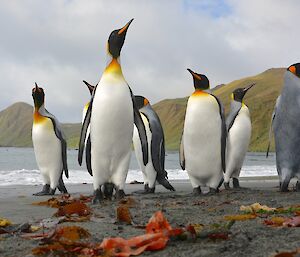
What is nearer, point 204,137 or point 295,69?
point 204,137

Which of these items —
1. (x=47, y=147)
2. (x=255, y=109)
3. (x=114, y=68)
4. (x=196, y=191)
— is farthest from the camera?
(x=255, y=109)

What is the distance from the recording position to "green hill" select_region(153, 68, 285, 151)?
10368cm

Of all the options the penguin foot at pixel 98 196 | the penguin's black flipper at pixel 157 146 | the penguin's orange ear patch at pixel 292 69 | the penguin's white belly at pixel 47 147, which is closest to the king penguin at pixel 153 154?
the penguin's black flipper at pixel 157 146

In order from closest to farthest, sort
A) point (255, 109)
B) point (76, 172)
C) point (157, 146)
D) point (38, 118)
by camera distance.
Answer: point (157, 146), point (38, 118), point (76, 172), point (255, 109)

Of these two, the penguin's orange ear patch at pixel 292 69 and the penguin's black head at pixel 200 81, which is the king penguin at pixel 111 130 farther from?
the penguin's orange ear patch at pixel 292 69

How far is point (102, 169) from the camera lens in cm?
608

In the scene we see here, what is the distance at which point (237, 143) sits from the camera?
938cm

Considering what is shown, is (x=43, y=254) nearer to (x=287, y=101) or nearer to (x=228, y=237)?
(x=228, y=237)

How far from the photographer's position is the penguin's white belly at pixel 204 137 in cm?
739

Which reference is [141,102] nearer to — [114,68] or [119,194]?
[114,68]

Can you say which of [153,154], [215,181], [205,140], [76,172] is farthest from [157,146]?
[76,172]

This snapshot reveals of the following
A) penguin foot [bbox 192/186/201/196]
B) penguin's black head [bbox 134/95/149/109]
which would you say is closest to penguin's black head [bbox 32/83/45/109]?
penguin's black head [bbox 134/95/149/109]

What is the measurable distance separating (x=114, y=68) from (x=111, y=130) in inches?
34.1

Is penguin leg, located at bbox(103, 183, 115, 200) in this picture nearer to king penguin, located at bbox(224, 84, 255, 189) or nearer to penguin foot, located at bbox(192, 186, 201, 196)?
penguin foot, located at bbox(192, 186, 201, 196)
